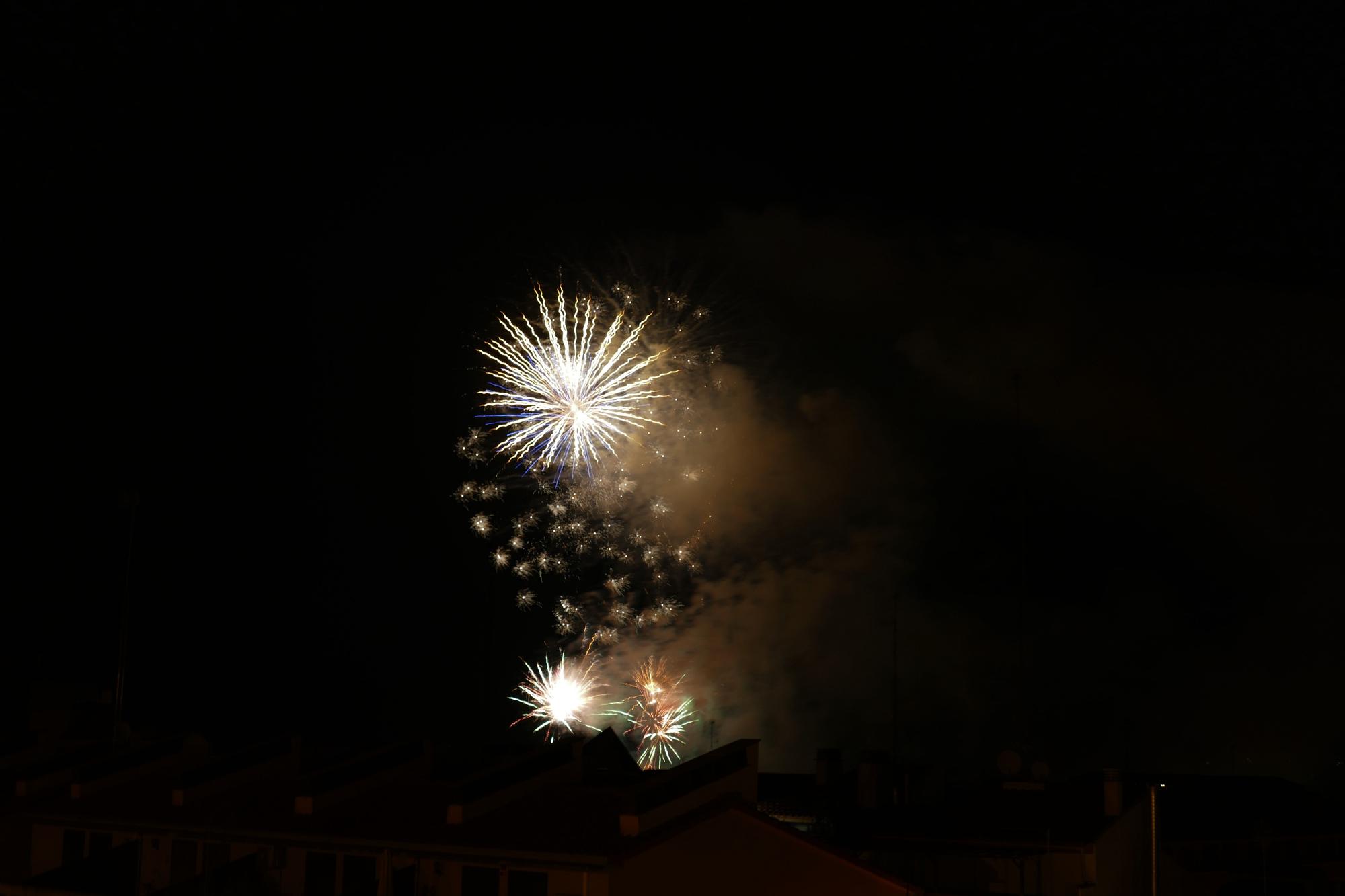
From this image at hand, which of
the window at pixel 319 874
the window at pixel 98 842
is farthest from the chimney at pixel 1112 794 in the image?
the window at pixel 98 842

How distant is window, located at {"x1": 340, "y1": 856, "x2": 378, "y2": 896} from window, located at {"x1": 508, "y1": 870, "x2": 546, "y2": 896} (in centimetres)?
287

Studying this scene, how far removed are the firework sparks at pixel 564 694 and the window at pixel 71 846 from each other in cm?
1709

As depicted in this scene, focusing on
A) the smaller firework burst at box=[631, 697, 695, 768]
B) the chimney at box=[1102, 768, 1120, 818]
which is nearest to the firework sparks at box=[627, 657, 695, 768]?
the smaller firework burst at box=[631, 697, 695, 768]

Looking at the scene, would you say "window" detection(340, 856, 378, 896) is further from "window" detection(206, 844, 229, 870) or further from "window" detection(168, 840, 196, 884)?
"window" detection(168, 840, 196, 884)

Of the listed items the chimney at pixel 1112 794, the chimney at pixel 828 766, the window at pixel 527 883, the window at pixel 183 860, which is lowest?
the window at pixel 527 883

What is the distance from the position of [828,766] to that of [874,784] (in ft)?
12.1

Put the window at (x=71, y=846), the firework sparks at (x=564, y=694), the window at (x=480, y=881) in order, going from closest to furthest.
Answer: the window at (x=480, y=881) < the window at (x=71, y=846) < the firework sparks at (x=564, y=694)

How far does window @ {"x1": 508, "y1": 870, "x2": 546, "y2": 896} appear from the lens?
68.1ft

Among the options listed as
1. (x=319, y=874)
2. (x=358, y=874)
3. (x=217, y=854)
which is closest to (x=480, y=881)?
(x=358, y=874)

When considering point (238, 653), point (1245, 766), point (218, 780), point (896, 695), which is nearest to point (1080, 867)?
point (218, 780)

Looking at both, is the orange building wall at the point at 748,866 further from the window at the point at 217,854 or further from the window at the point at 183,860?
the window at the point at 183,860

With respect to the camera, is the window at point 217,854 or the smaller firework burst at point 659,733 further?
the smaller firework burst at point 659,733

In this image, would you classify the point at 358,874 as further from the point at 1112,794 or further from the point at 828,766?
the point at 828,766

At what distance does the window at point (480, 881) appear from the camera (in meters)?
21.3
